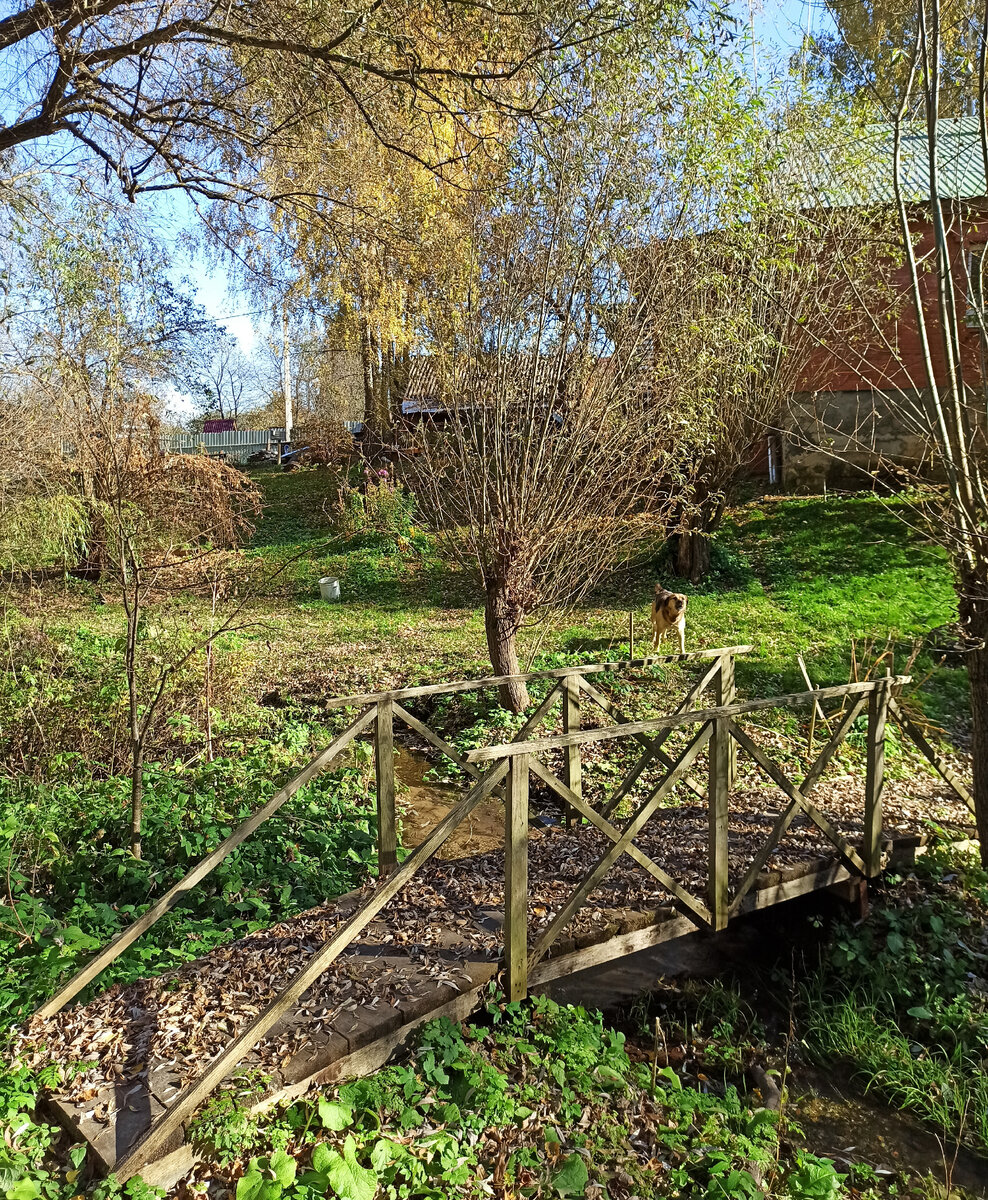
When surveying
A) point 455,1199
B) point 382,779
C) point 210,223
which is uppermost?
point 210,223

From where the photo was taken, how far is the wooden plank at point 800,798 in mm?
4525

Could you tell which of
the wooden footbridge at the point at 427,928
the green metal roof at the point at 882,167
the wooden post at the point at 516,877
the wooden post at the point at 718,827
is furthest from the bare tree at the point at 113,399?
the green metal roof at the point at 882,167

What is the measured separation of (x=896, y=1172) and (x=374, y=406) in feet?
47.1

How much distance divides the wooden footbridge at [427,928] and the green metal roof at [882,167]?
409 cm

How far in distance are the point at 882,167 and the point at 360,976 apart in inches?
400

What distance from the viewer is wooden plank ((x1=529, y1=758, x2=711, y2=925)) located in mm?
3860

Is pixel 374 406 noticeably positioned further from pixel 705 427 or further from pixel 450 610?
pixel 705 427

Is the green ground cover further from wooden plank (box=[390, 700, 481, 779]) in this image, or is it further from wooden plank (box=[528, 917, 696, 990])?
wooden plank (box=[390, 700, 481, 779])

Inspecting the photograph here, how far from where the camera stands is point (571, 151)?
22.5 feet

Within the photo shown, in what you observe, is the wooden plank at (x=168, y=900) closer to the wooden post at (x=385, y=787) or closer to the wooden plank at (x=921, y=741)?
the wooden post at (x=385, y=787)

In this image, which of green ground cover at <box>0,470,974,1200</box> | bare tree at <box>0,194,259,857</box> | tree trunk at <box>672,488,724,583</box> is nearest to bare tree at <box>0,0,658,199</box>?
bare tree at <box>0,194,259,857</box>

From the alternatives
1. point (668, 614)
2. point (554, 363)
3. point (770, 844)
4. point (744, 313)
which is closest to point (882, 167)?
point (744, 313)

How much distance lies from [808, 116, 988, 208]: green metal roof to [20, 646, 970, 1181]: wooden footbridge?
4088 mm

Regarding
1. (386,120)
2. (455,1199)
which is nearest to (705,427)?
(386,120)
